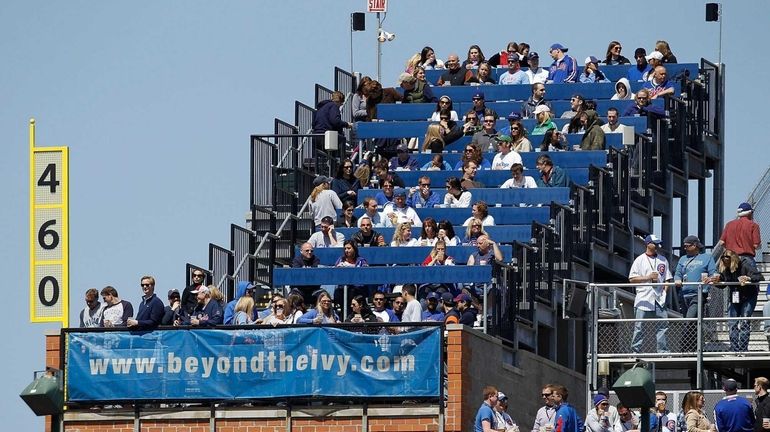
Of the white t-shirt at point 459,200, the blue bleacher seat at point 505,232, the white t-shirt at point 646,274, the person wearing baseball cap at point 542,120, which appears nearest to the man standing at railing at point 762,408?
the white t-shirt at point 646,274

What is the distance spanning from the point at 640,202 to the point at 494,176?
3.00m

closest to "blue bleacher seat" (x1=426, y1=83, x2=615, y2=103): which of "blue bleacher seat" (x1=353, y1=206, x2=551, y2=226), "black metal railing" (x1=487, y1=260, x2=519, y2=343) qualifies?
"blue bleacher seat" (x1=353, y1=206, x2=551, y2=226)

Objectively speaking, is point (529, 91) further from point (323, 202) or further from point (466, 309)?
point (466, 309)

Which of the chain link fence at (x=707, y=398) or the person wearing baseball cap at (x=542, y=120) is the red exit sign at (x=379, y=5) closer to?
the person wearing baseball cap at (x=542, y=120)

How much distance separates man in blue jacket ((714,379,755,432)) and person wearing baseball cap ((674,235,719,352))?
13.6 ft

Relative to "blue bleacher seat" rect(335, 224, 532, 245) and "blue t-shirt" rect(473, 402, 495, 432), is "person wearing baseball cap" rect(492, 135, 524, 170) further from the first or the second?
"blue t-shirt" rect(473, 402, 495, 432)

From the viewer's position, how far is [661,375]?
45.3 metres

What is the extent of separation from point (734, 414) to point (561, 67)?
14.0 metres

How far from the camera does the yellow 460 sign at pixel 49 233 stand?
137 feet

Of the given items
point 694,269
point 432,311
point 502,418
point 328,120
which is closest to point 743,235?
point 694,269

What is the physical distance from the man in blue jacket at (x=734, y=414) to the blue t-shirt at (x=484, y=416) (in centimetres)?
288

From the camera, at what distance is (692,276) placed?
1671 inches

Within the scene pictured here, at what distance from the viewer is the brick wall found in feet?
132

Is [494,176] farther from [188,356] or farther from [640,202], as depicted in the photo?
[188,356]
